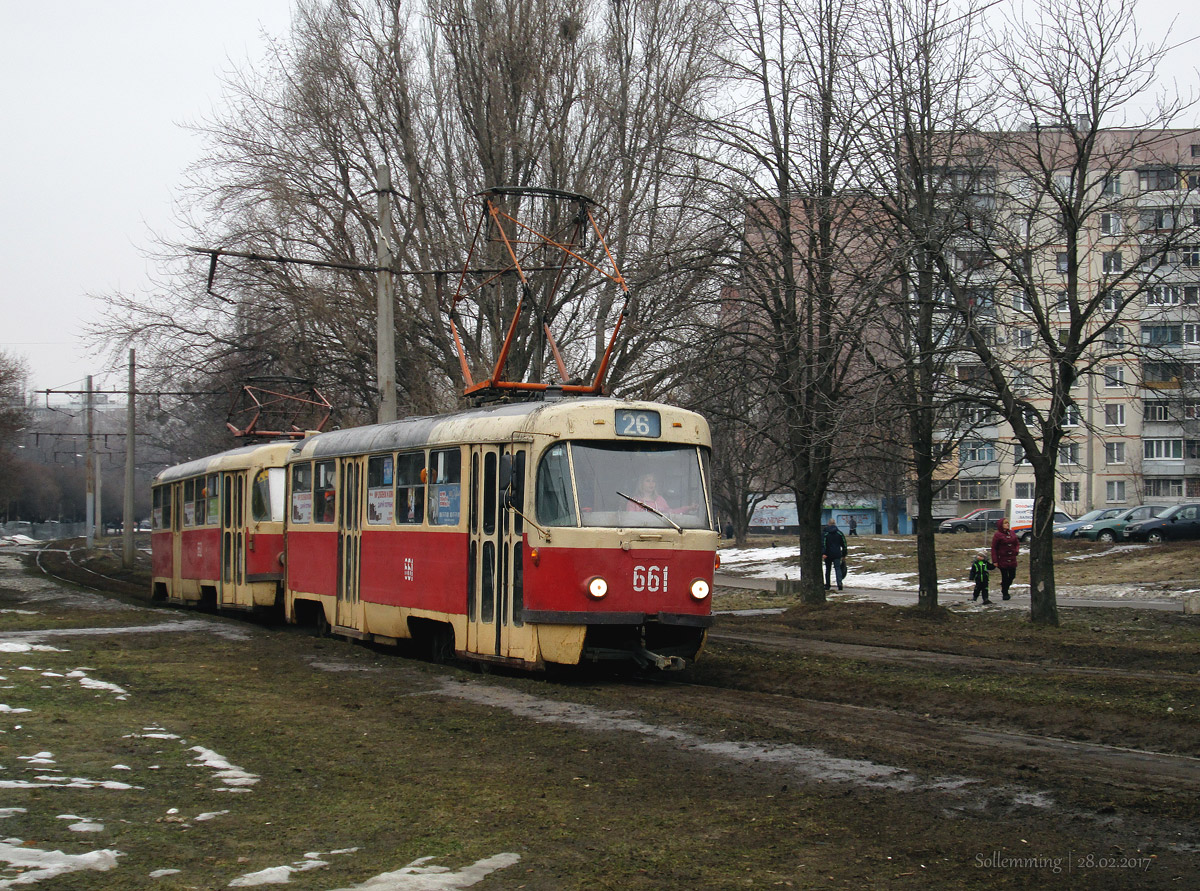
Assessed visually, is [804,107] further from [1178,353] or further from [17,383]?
[17,383]

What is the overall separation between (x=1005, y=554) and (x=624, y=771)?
21526 millimetres

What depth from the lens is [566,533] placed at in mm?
11477

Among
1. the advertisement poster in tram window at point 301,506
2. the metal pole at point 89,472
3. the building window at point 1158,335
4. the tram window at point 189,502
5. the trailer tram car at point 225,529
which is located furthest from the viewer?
the metal pole at point 89,472

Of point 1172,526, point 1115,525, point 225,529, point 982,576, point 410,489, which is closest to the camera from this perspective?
point 410,489

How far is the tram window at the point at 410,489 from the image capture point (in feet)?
46.6

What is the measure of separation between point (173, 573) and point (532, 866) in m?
22.3

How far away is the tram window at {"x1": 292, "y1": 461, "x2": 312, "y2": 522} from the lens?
18297 mm

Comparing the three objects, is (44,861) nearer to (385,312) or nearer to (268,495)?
(268,495)

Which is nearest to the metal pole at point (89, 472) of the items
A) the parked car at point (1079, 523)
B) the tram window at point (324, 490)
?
the tram window at point (324, 490)

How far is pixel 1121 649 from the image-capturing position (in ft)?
50.4

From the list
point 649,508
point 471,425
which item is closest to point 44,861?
point 649,508

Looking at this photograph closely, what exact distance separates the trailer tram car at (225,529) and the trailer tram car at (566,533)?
6.85m

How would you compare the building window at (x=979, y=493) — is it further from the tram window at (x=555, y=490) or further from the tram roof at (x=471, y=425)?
the tram window at (x=555, y=490)

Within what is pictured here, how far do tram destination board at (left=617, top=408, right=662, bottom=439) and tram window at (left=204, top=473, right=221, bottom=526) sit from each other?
41.6 ft
